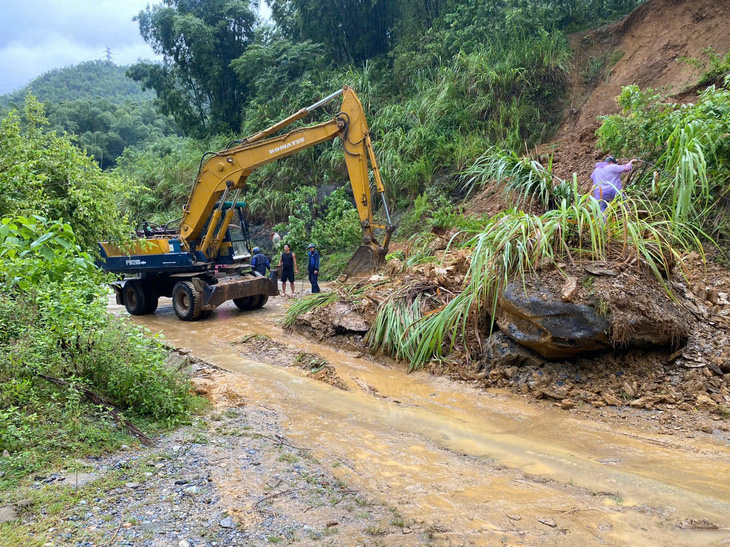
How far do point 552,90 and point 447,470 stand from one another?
13767 millimetres

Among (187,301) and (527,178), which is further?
(187,301)

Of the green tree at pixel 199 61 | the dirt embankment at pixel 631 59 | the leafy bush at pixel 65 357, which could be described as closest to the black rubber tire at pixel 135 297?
the leafy bush at pixel 65 357

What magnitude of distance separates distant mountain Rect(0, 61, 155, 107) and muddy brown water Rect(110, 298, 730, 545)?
202 ft

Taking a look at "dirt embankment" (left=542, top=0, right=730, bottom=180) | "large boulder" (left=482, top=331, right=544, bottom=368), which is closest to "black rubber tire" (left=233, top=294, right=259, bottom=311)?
"large boulder" (left=482, top=331, right=544, bottom=368)

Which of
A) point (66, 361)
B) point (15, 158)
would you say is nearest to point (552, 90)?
point (15, 158)

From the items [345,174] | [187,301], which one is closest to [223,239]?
[187,301]

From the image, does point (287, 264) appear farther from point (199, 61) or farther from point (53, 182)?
point (199, 61)

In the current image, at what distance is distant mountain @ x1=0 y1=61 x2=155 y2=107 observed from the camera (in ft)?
196

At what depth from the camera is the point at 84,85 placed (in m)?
66.4

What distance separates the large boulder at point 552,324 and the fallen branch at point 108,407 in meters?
4.06

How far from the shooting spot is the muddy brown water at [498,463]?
11.4 feet

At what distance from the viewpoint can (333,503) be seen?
373cm

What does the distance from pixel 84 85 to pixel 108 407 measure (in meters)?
73.6

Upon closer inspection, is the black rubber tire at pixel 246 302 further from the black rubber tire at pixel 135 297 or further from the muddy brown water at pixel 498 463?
the muddy brown water at pixel 498 463
